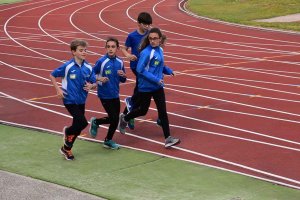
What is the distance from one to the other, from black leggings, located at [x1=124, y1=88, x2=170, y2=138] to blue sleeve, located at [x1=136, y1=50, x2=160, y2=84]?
314 millimetres

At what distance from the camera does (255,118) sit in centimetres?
1202

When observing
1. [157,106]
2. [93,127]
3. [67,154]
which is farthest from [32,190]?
[157,106]

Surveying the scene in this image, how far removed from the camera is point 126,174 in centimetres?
888

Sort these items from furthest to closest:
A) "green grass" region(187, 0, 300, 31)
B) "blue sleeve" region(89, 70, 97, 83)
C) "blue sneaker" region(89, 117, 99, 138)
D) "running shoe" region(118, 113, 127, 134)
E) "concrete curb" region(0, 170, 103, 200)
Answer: "green grass" region(187, 0, 300, 31) < "running shoe" region(118, 113, 127, 134) < "blue sneaker" region(89, 117, 99, 138) < "blue sleeve" region(89, 70, 97, 83) < "concrete curb" region(0, 170, 103, 200)

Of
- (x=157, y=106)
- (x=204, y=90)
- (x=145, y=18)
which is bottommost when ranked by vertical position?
(x=204, y=90)

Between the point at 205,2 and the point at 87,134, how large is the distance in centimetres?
2589

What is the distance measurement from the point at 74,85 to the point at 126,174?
4.94 feet

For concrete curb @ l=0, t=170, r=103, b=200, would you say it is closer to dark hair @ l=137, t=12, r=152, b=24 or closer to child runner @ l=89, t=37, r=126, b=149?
child runner @ l=89, t=37, r=126, b=149

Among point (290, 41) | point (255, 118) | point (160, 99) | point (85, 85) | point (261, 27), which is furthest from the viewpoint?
point (261, 27)

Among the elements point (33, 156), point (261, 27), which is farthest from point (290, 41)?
point (33, 156)

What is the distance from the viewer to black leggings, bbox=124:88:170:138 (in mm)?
10234

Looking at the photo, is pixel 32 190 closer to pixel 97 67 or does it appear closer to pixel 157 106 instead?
pixel 97 67

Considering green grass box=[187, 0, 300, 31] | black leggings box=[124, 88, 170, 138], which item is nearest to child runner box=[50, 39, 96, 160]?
black leggings box=[124, 88, 170, 138]

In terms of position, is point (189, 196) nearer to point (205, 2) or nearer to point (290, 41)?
point (290, 41)
